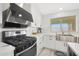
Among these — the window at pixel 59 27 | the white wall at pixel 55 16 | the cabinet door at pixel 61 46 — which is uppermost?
the white wall at pixel 55 16

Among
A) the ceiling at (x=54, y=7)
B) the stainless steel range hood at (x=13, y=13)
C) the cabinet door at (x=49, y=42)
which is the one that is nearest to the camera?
the ceiling at (x=54, y=7)

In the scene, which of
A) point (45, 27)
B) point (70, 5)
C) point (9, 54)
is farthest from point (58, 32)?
point (9, 54)

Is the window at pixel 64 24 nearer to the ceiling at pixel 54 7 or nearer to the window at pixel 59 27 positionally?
the window at pixel 59 27

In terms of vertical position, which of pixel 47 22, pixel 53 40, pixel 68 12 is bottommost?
pixel 53 40

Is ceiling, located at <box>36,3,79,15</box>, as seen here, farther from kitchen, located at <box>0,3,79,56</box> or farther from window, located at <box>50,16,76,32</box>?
window, located at <box>50,16,76,32</box>

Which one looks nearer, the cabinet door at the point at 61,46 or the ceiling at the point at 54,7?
the ceiling at the point at 54,7

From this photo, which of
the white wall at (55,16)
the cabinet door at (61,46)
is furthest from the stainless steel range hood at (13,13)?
the cabinet door at (61,46)

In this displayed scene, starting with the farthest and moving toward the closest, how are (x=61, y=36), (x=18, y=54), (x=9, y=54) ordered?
(x=61, y=36) → (x=18, y=54) → (x=9, y=54)

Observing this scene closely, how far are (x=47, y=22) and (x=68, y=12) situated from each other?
0.29 meters

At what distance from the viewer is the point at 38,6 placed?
0.75 m

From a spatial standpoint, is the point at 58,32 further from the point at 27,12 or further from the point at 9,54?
the point at 9,54

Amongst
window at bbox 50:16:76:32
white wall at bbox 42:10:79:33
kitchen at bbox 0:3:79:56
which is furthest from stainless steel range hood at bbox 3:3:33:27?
window at bbox 50:16:76:32

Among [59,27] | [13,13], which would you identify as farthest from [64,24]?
[13,13]

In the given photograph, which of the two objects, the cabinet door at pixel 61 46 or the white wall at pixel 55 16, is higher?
the white wall at pixel 55 16
